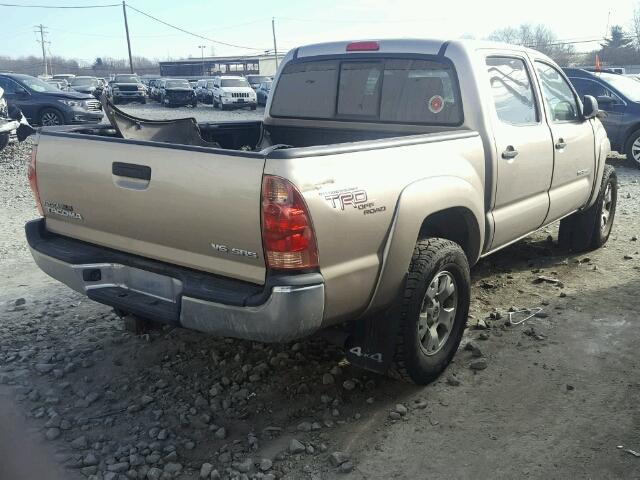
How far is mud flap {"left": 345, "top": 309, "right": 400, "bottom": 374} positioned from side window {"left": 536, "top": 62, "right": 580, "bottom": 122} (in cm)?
266

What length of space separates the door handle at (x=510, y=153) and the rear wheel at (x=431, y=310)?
0.88 m

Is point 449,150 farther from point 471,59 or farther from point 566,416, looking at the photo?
point 566,416

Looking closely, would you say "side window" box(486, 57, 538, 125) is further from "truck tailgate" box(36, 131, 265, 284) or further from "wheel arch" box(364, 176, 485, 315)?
"truck tailgate" box(36, 131, 265, 284)

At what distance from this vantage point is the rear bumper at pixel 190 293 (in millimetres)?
2861

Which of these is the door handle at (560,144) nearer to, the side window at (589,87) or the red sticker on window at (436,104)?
the red sticker on window at (436,104)

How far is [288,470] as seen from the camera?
302cm

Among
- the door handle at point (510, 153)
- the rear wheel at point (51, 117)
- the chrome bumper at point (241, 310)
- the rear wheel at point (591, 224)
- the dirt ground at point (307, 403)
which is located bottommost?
the dirt ground at point (307, 403)

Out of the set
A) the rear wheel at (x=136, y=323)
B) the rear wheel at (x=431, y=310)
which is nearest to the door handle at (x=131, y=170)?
the rear wheel at (x=136, y=323)

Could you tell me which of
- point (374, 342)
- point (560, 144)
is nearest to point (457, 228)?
point (374, 342)

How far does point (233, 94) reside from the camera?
112 ft

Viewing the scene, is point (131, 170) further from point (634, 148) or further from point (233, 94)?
point (233, 94)

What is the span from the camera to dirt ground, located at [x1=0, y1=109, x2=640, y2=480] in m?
3.07

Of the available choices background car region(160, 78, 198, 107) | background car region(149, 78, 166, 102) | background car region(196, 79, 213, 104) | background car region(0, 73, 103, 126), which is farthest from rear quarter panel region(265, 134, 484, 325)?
background car region(149, 78, 166, 102)

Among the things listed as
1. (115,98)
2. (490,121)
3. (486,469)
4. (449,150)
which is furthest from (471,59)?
(115,98)
